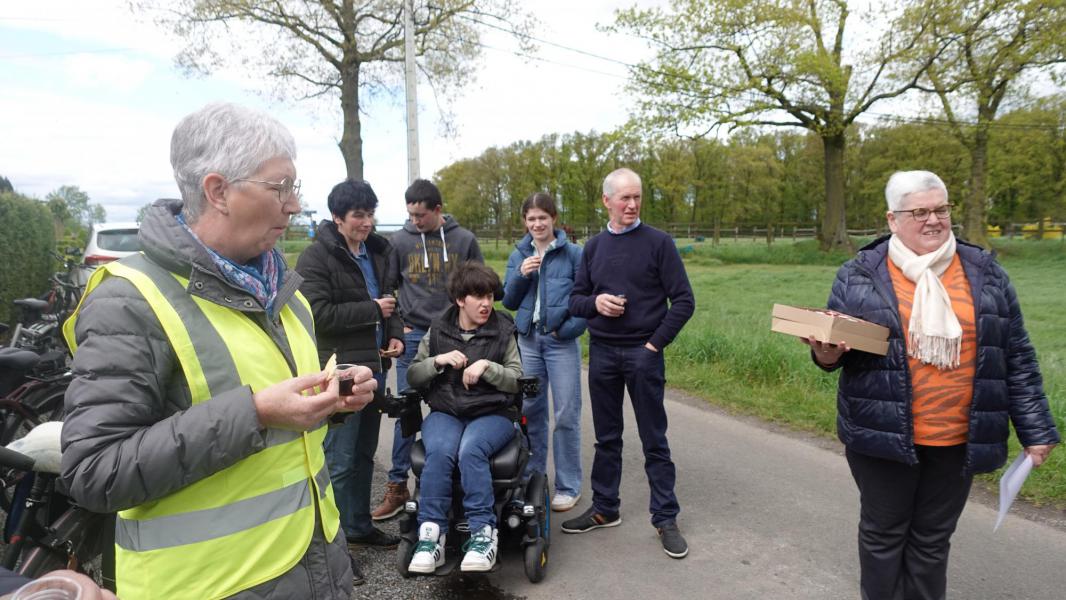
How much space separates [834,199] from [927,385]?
2587 cm

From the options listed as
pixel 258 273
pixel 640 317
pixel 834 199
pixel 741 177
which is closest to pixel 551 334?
pixel 640 317

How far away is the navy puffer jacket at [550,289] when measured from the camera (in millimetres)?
4211

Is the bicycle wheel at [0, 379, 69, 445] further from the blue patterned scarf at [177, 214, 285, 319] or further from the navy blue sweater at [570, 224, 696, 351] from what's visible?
the navy blue sweater at [570, 224, 696, 351]

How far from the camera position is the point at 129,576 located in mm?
1414

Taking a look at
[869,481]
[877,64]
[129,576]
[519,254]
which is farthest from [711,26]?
[129,576]

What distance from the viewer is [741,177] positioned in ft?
169

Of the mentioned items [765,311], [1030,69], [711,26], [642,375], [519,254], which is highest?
[711,26]

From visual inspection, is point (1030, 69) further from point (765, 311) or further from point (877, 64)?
point (765, 311)

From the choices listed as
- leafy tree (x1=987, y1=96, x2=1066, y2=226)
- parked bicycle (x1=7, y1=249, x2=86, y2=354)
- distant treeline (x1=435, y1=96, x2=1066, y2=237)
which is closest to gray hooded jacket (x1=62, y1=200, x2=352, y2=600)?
parked bicycle (x1=7, y1=249, x2=86, y2=354)

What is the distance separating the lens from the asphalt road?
10.6 ft

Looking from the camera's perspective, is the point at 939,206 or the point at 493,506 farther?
the point at 493,506

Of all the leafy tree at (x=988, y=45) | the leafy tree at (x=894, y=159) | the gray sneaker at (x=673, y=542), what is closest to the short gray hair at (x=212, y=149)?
the gray sneaker at (x=673, y=542)

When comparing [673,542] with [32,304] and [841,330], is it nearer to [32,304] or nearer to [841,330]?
[841,330]

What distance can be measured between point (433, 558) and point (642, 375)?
1.48 meters
